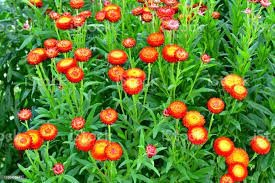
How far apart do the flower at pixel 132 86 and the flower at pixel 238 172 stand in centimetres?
65

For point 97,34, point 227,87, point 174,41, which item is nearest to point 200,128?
point 227,87

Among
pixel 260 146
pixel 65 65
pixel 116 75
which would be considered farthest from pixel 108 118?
pixel 260 146

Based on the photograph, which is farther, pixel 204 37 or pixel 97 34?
pixel 97 34

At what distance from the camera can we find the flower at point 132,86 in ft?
7.71

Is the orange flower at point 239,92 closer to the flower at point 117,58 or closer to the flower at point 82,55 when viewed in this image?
the flower at point 117,58

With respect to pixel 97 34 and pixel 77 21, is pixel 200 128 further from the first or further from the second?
pixel 97 34

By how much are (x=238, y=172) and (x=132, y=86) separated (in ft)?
2.36

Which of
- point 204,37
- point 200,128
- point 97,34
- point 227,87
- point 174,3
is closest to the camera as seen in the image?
point 200,128

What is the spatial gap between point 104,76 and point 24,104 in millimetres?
955

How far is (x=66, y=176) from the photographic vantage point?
2393mm

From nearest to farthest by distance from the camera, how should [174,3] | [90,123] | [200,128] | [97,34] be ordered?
[200,128] < [90,123] < [174,3] < [97,34]

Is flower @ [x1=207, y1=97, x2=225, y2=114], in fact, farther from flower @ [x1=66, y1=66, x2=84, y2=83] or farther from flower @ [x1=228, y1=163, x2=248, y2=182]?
flower @ [x1=66, y1=66, x2=84, y2=83]

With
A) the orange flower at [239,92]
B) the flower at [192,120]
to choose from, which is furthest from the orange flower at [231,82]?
the flower at [192,120]

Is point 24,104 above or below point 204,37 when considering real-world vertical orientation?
below
